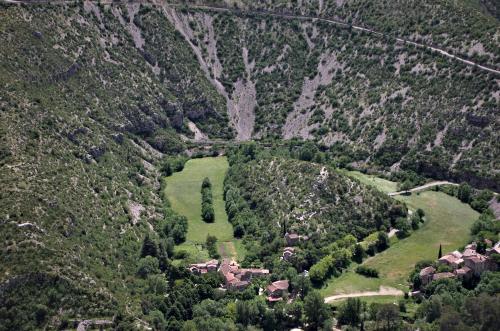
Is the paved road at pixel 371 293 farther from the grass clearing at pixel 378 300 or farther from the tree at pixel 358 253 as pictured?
the tree at pixel 358 253

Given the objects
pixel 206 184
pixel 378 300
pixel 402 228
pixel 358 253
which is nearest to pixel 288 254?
pixel 358 253

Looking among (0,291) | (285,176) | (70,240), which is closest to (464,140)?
(285,176)

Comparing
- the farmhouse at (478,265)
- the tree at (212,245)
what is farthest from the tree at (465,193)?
the tree at (212,245)

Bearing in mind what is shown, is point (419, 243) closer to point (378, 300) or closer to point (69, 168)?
point (378, 300)

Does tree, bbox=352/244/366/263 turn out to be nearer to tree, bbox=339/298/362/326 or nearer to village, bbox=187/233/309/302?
village, bbox=187/233/309/302

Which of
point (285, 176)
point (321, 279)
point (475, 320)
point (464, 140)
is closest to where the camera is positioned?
point (475, 320)

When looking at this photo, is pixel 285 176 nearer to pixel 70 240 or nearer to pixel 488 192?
pixel 488 192

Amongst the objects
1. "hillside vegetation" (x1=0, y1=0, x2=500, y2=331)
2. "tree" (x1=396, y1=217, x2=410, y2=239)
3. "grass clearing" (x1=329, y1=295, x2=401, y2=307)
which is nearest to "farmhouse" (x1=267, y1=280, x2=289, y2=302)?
"hillside vegetation" (x1=0, y1=0, x2=500, y2=331)

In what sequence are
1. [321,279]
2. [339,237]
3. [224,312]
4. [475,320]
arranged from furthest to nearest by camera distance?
[339,237] → [321,279] → [224,312] → [475,320]
